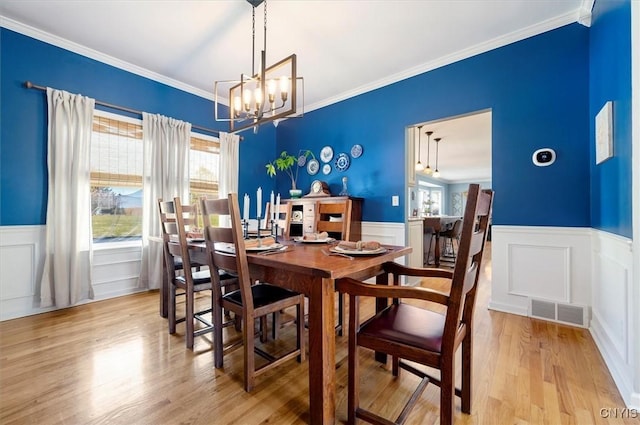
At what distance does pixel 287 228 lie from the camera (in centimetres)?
264

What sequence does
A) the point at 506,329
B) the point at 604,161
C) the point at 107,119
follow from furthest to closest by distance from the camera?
the point at 107,119 < the point at 506,329 < the point at 604,161

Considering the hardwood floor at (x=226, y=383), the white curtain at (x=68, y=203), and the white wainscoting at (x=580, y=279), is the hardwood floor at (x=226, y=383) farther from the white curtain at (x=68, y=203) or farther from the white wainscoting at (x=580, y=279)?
the white curtain at (x=68, y=203)

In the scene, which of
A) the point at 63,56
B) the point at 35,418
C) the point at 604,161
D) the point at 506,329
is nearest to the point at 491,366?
the point at 506,329

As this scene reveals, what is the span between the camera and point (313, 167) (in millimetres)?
4375

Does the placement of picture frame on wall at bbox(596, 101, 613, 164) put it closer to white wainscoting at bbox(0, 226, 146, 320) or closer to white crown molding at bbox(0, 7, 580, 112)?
white crown molding at bbox(0, 7, 580, 112)

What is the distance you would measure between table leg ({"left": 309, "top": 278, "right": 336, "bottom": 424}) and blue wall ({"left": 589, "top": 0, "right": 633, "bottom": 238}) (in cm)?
163

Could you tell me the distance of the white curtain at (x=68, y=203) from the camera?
2.62 m

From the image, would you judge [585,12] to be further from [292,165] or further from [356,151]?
[292,165]

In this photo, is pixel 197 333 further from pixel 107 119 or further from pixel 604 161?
pixel 604 161

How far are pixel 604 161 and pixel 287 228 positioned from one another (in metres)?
2.46

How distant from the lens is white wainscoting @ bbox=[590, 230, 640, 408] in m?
1.44

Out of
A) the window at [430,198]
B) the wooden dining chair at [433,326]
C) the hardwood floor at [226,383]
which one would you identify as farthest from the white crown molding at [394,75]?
the window at [430,198]

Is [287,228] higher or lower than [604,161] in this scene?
lower

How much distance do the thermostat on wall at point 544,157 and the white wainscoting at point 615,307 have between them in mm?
685
